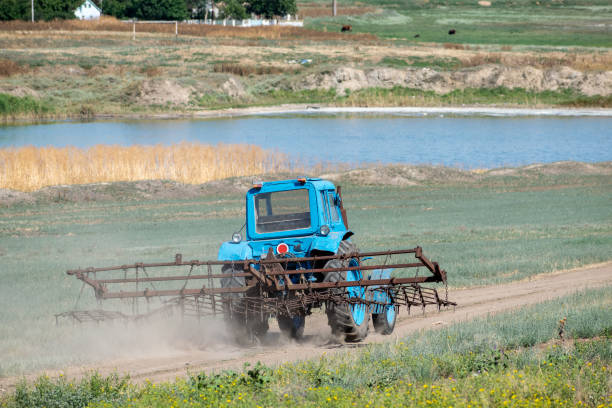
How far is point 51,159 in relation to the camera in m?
36.8

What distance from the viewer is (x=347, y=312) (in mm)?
11758

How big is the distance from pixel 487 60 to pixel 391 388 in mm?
87830

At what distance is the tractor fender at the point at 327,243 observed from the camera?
1198cm

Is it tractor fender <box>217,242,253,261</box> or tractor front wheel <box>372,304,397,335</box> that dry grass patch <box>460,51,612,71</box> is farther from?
tractor fender <box>217,242,253,261</box>

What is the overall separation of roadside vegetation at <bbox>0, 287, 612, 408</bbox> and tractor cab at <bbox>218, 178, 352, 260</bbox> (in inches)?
86.4

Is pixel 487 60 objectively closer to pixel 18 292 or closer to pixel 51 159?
pixel 51 159

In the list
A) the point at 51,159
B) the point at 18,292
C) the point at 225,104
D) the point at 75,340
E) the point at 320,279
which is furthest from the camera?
the point at 225,104

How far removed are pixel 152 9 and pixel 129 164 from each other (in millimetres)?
100543

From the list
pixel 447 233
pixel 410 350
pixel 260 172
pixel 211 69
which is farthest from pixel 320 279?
pixel 211 69

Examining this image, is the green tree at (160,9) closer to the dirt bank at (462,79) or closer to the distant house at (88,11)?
the distant house at (88,11)

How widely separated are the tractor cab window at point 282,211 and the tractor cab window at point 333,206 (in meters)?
0.53

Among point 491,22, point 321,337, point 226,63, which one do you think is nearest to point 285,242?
point 321,337

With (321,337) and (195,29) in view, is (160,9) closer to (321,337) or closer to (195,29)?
(195,29)

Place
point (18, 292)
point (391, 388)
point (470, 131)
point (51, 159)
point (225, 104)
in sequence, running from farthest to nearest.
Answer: point (225, 104)
point (470, 131)
point (51, 159)
point (18, 292)
point (391, 388)
